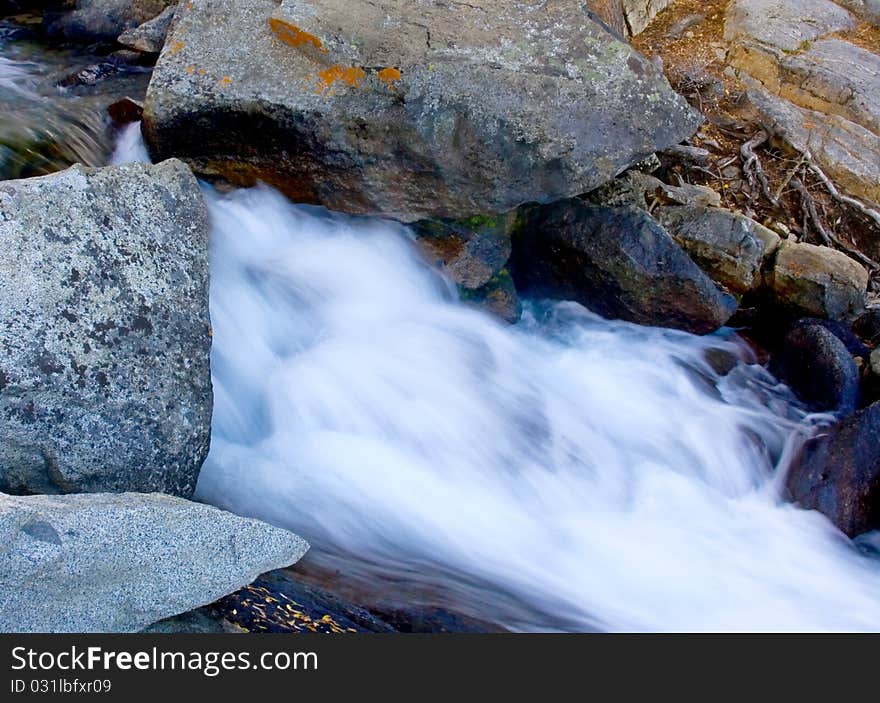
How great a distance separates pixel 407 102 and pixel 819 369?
297cm

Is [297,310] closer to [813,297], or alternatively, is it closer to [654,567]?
[654,567]

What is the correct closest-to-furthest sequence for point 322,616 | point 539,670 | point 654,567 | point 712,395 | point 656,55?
point 539,670 → point 322,616 → point 654,567 → point 712,395 → point 656,55

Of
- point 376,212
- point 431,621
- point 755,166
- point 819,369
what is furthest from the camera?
point 755,166

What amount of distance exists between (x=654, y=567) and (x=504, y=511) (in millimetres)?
742

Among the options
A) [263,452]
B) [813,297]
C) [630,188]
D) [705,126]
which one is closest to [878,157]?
[705,126]

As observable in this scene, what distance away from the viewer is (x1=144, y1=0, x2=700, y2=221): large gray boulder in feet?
14.2

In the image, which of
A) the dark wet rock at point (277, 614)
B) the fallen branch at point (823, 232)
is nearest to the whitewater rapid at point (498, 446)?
the dark wet rock at point (277, 614)

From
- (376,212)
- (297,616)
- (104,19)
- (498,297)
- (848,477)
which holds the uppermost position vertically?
(104,19)

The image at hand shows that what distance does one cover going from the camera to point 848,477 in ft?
13.9

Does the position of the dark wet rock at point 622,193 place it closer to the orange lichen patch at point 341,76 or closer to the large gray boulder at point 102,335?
the orange lichen patch at point 341,76

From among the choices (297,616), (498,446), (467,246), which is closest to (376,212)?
(467,246)

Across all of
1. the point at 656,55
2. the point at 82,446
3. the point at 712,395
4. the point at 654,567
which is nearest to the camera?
the point at 82,446

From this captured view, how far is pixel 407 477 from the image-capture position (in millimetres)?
3955

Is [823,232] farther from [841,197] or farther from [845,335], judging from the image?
[845,335]
